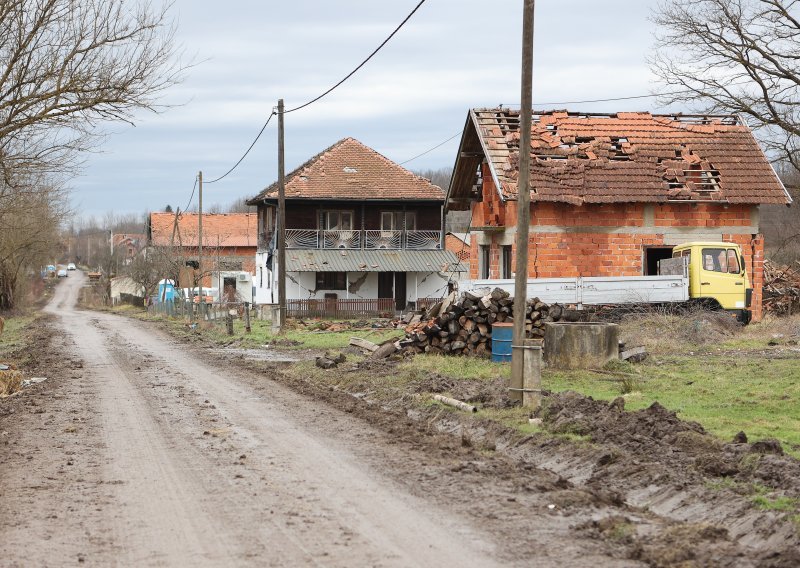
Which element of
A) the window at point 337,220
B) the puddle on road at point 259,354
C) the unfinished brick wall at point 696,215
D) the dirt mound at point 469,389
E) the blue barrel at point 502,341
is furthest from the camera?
the window at point 337,220

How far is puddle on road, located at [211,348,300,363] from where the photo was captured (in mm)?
25442

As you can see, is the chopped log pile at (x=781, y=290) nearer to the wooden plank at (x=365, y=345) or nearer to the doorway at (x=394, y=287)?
the wooden plank at (x=365, y=345)

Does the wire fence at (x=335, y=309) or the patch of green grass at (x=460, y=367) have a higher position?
the wire fence at (x=335, y=309)

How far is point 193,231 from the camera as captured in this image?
8794 centimetres

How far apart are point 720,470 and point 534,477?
5.75 ft

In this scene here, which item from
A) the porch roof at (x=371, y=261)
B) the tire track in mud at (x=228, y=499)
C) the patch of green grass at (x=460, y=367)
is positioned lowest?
the tire track in mud at (x=228, y=499)

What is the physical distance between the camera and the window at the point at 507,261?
105 feet

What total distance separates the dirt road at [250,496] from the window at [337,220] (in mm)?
38096

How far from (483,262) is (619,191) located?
21.1 feet

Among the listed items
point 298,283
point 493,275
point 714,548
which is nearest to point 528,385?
point 714,548

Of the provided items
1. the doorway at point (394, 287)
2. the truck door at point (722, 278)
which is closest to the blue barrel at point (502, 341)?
the truck door at point (722, 278)

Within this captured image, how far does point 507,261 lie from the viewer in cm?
3250

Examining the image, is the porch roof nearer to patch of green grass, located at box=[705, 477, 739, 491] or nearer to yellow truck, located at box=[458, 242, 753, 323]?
yellow truck, located at box=[458, 242, 753, 323]

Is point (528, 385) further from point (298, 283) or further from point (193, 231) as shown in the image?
point (193, 231)
